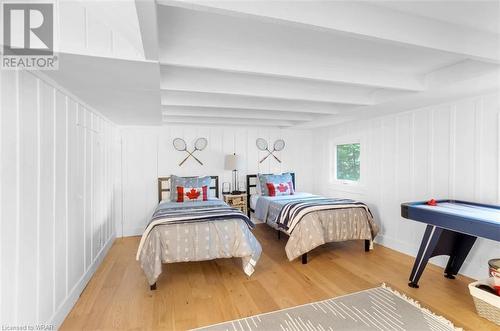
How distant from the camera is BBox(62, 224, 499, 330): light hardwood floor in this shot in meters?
2.18

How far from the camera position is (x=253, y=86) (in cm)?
266

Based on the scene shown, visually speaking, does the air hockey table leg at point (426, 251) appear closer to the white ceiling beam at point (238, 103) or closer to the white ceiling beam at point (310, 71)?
the white ceiling beam at point (310, 71)

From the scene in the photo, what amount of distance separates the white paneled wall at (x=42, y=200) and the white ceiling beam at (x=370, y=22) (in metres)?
1.26

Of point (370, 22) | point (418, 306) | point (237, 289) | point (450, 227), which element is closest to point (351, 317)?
point (418, 306)

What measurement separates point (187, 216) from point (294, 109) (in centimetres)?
206

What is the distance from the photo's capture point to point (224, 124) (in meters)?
4.89

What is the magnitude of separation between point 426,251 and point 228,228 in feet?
Result: 7.12

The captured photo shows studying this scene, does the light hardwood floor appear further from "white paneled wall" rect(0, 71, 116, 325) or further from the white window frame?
the white window frame

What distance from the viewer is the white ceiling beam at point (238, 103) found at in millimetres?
2980

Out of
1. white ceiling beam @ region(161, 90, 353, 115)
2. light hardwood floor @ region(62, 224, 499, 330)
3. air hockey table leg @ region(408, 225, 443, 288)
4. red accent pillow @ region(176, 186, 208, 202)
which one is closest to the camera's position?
light hardwood floor @ region(62, 224, 499, 330)

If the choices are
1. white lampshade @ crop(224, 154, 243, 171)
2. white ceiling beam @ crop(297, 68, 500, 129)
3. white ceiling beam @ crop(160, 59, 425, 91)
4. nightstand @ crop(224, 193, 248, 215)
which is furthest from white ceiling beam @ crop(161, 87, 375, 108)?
nightstand @ crop(224, 193, 248, 215)

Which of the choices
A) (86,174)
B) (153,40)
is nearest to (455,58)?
(153,40)
